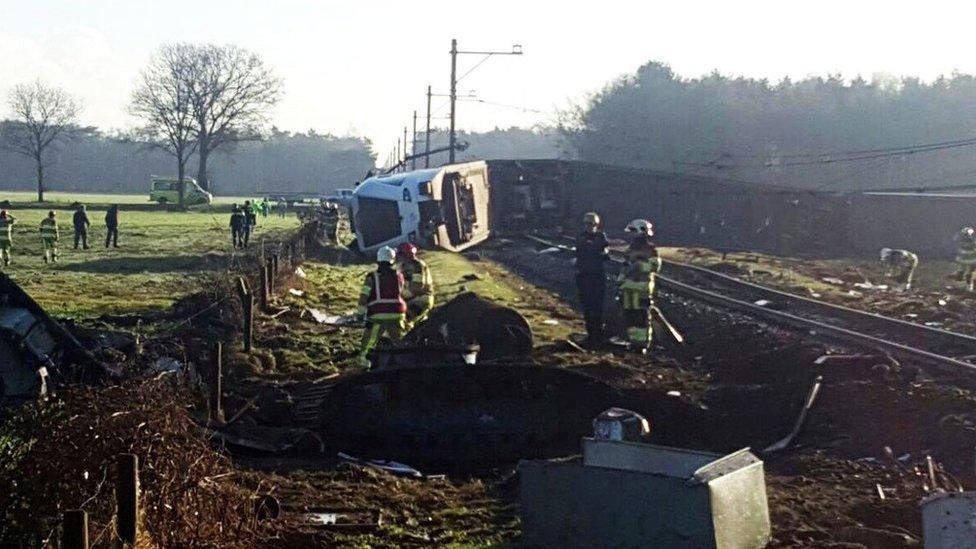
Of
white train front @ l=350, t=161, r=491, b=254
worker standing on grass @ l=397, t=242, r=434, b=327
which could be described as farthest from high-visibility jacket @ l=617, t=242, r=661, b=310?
white train front @ l=350, t=161, r=491, b=254

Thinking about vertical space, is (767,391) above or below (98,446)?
below

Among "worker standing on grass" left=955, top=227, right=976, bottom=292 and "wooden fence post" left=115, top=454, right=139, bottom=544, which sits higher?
"wooden fence post" left=115, top=454, right=139, bottom=544

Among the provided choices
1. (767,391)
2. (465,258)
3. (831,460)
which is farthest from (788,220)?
(831,460)

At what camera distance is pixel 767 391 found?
530 inches

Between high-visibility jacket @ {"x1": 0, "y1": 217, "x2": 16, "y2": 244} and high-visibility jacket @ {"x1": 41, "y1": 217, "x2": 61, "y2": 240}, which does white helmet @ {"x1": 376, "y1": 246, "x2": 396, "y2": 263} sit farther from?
A: high-visibility jacket @ {"x1": 41, "y1": 217, "x2": 61, "y2": 240}

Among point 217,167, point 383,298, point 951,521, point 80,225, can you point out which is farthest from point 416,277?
point 217,167

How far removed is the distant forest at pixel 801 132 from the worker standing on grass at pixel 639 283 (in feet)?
208

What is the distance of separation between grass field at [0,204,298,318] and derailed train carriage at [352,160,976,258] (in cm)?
629

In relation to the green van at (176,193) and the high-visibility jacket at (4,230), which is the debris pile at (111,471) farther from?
the green van at (176,193)

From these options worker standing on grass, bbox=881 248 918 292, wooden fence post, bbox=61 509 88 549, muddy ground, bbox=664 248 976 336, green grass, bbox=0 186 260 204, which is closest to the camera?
wooden fence post, bbox=61 509 88 549

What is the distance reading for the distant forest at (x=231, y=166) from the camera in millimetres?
145750

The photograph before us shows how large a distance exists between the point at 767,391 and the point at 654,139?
7306 centimetres

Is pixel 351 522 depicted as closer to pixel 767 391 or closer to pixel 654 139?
pixel 767 391

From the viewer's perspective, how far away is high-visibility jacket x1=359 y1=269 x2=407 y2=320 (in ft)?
44.8
